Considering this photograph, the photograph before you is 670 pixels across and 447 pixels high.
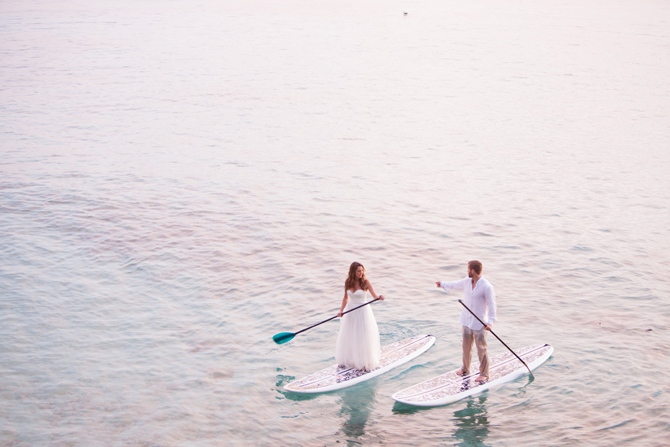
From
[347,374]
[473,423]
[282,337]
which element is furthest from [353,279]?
[473,423]

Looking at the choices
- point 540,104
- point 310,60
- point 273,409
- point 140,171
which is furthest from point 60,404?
point 310,60

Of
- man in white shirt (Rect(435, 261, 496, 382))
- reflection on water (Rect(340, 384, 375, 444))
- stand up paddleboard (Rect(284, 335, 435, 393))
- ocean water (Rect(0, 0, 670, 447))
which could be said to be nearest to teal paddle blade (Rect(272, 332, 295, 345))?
ocean water (Rect(0, 0, 670, 447))

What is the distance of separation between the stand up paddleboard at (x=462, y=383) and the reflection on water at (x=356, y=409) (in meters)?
0.57

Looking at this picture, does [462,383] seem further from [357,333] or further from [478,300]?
[357,333]

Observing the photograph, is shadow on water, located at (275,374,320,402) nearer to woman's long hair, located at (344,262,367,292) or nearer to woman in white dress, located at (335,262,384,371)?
woman in white dress, located at (335,262,384,371)

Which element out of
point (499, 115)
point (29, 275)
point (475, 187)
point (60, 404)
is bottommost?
point (60, 404)

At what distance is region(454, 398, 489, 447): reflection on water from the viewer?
1045cm

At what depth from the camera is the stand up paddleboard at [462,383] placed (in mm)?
11305

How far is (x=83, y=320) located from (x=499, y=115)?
121ft

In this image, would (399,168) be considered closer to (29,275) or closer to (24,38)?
(29,275)

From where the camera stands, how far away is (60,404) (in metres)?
12.1

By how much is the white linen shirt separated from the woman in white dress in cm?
168

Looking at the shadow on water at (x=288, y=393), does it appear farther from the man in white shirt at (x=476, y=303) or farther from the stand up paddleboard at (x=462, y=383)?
the man in white shirt at (x=476, y=303)

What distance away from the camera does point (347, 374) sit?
12.1 metres
